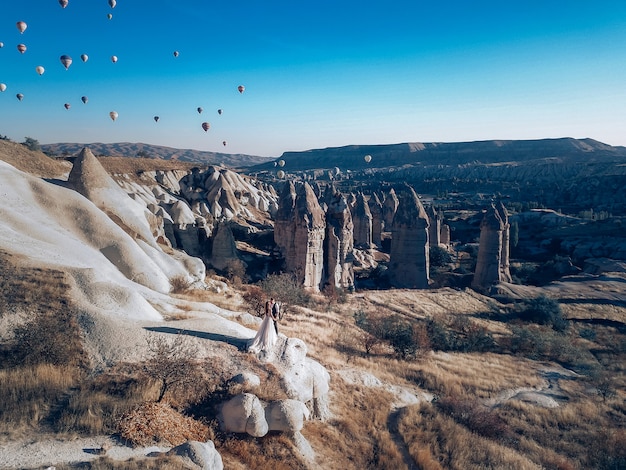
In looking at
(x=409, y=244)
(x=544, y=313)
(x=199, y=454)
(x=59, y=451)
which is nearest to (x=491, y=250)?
(x=409, y=244)

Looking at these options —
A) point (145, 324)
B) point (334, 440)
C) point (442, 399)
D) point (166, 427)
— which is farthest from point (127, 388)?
point (442, 399)

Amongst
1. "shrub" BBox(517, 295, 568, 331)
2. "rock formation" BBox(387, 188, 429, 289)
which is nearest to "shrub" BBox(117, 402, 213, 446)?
"shrub" BBox(517, 295, 568, 331)

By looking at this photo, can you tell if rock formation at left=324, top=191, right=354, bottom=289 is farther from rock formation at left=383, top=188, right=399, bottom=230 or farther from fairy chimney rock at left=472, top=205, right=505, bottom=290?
rock formation at left=383, top=188, right=399, bottom=230

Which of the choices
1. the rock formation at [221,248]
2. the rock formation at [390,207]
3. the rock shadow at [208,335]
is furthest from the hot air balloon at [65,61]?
the rock formation at [390,207]

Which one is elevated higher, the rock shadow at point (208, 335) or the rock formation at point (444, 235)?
the rock shadow at point (208, 335)

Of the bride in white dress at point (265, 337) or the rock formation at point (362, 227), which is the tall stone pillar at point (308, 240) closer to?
the rock formation at point (362, 227)

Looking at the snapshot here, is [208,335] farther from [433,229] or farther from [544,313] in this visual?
[433,229]
